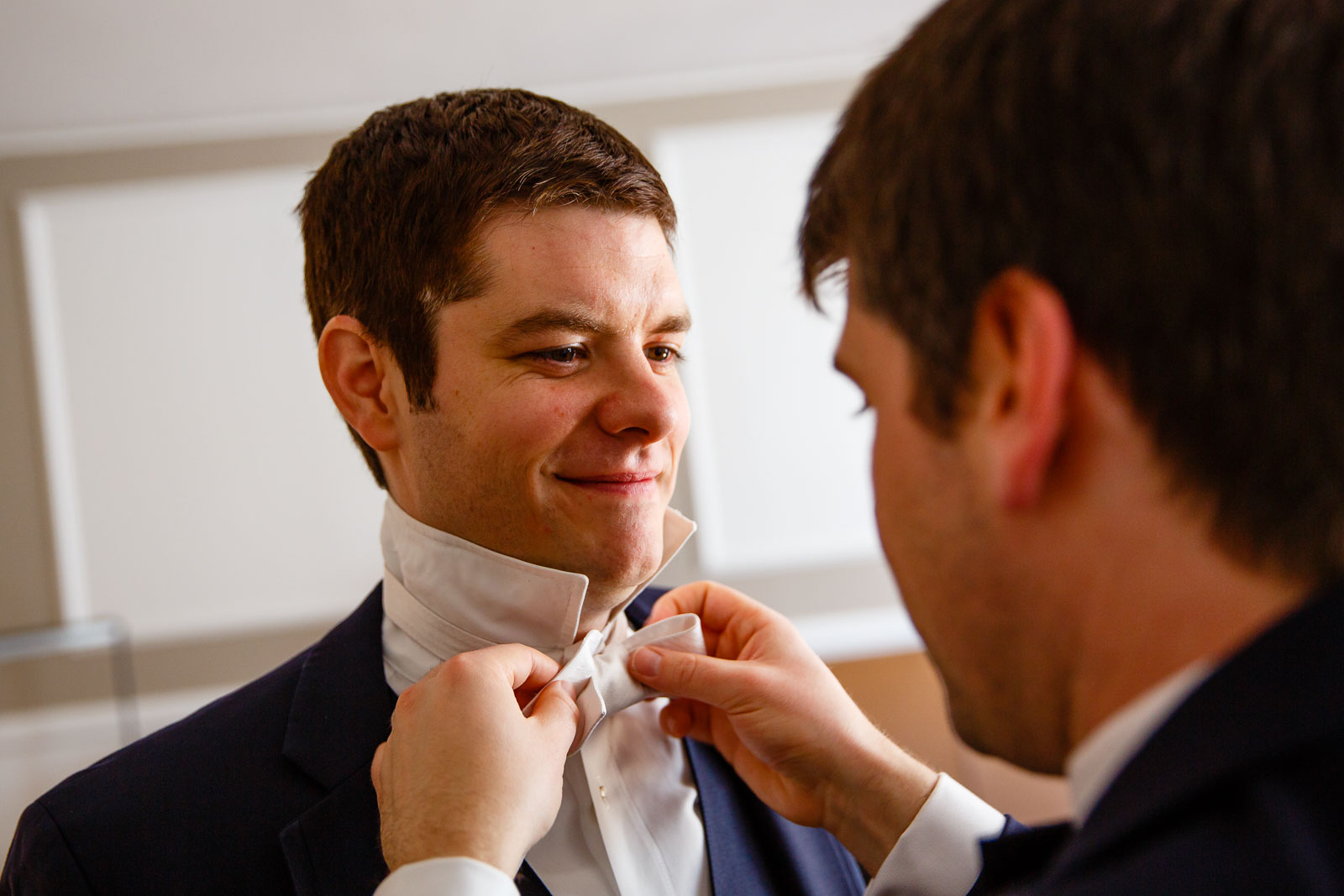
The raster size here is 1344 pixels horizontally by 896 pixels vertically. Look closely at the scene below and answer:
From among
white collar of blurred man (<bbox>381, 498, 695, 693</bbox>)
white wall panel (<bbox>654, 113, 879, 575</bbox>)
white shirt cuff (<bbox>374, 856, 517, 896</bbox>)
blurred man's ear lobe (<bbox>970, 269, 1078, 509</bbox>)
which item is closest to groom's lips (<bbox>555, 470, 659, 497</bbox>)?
white collar of blurred man (<bbox>381, 498, 695, 693</bbox>)

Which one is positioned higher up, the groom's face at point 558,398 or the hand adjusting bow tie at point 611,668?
the groom's face at point 558,398

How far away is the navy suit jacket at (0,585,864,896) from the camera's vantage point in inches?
45.8

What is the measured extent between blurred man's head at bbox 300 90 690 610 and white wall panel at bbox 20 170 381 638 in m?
3.68

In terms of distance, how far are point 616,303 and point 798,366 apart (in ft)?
12.6

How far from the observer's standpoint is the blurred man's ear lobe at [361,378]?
140 centimetres

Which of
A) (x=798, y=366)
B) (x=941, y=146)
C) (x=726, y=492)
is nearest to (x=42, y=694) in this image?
(x=726, y=492)

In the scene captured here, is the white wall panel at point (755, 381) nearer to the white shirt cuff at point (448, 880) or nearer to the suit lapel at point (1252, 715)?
the white shirt cuff at point (448, 880)

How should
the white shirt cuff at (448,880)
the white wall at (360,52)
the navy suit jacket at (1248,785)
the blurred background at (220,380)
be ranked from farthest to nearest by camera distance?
the blurred background at (220,380), the white wall at (360,52), the white shirt cuff at (448,880), the navy suit jacket at (1248,785)

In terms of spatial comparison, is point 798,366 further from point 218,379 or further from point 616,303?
point 616,303

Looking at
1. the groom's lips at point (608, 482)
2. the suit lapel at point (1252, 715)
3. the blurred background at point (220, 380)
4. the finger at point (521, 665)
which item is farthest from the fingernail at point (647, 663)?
the blurred background at point (220, 380)

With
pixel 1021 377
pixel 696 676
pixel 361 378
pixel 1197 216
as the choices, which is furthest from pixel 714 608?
pixel 1197 216

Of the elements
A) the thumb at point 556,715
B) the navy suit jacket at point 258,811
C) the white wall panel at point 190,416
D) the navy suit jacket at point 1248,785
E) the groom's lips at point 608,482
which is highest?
the navy suit jacket at point 1248,785

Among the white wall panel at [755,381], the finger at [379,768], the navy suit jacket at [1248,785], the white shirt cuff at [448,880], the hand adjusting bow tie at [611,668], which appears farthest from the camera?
the white wall panel at [755,381]

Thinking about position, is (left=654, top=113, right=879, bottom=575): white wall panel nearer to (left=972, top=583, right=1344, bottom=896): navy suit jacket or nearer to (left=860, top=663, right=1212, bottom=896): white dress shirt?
(left=860, top=663, right=1212, bottom=896): white dress shirt
